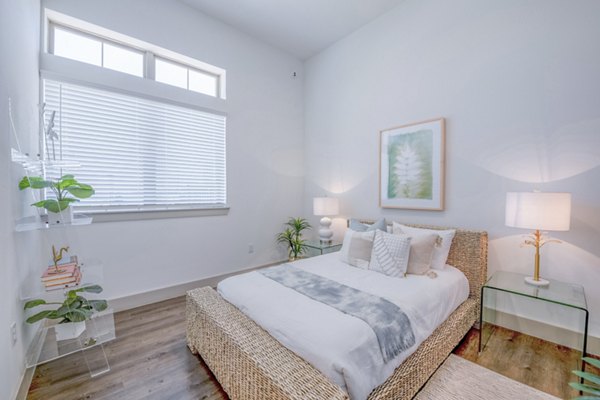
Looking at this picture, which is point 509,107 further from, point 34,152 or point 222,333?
point 34,152

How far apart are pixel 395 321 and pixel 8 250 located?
2.34 m

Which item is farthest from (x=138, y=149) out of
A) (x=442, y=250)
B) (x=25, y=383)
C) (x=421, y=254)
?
(x=442, y=250)

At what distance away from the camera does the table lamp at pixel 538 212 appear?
1822 millimetres

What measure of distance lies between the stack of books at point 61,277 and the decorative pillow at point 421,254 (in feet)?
8.76

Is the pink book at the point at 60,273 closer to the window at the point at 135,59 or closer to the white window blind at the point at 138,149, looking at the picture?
the white window blind at the point at 138,149

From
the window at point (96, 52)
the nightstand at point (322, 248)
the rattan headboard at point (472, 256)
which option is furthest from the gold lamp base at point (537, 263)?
the window at point (96, 52)

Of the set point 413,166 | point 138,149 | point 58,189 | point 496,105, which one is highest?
point 496,105

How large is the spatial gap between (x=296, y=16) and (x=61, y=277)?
3604 millimetres


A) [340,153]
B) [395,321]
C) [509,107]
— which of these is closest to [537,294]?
[395,321]

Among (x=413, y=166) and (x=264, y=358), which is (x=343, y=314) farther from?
(x=413, y=166)

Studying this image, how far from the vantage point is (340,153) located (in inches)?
149

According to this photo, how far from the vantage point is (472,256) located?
2.40 meters

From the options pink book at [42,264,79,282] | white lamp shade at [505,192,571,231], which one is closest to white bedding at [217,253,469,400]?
white lamp shade at [505,192,571,231]

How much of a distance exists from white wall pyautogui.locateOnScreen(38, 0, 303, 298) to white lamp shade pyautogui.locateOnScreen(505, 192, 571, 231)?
2952mm
